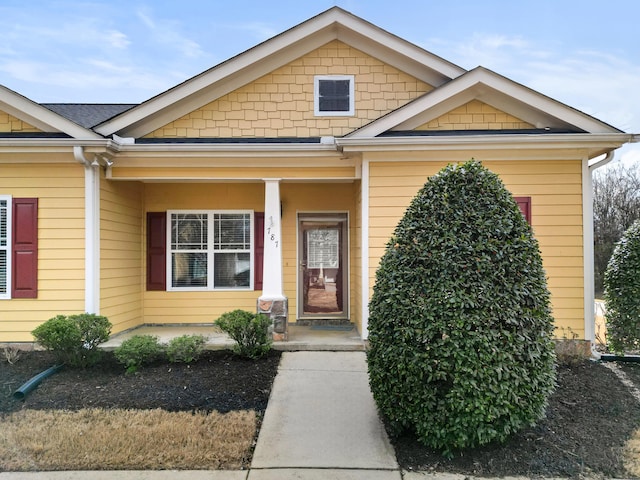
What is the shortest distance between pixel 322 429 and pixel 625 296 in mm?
4623

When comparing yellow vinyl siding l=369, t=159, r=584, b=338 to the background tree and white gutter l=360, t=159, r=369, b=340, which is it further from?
the background tree

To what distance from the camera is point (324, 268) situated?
8.38 metres

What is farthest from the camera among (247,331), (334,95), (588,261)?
(334,95)

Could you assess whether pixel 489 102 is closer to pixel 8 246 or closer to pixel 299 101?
pixel 299 101

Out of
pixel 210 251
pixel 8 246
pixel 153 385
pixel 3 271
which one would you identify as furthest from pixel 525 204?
pixel 3 271

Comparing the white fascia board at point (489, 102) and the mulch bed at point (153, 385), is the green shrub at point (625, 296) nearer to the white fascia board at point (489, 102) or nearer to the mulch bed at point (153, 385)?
the white fascia board at point (489, 102)

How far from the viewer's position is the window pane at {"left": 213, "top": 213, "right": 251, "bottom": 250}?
8.17m

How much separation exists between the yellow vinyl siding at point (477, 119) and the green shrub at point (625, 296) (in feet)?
7.52

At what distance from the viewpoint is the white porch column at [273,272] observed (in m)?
6.57

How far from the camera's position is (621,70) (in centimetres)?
1352

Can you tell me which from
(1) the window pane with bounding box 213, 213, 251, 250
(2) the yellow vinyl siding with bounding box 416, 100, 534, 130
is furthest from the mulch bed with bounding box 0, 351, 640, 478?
(2) the yellow vinyl siding with bounding box 416, 100, 534, 130

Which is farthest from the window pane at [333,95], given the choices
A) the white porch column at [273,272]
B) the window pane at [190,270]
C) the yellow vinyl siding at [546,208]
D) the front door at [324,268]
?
the window pane at [190,270]

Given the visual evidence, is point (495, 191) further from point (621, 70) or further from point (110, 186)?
point (621, 70)

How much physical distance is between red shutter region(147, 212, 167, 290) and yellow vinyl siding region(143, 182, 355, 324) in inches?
5.7
